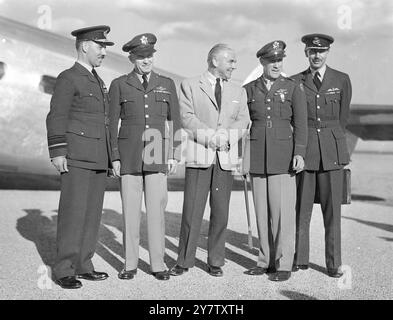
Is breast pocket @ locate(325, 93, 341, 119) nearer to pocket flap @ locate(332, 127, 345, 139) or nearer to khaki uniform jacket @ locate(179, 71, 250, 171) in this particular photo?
pocket flap @ locate(332, 127, 345, 139)

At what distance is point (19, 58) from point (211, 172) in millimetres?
4628

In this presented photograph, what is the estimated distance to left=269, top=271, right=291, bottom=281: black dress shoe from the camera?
4137 mm

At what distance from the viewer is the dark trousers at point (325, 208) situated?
14.4 feet

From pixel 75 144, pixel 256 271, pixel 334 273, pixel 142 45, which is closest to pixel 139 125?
pixel 75 144

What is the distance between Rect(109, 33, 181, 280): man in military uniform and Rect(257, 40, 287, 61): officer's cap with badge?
92 cm

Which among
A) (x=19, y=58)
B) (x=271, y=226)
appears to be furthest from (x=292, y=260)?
(x=19, y=58)

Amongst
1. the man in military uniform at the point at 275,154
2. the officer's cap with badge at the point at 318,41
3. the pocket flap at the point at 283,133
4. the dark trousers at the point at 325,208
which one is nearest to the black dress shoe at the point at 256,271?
the man in military uniform at the point at 275,154

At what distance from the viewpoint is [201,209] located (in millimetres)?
4316

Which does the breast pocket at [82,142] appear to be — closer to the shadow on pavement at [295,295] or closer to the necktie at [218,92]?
the necktie at [218,92]

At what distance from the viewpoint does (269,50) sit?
4.20 metres

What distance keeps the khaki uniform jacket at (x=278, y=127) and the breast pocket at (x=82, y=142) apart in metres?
1.43

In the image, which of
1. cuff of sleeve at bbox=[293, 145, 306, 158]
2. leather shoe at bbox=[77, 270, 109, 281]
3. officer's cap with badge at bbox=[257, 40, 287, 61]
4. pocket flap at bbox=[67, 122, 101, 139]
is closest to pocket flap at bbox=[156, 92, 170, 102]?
pocket flap at bbox=[67, 122, 101, 139]

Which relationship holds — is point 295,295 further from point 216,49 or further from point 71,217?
point 216,49

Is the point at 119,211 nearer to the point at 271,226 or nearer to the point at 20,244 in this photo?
the point at 20,244
